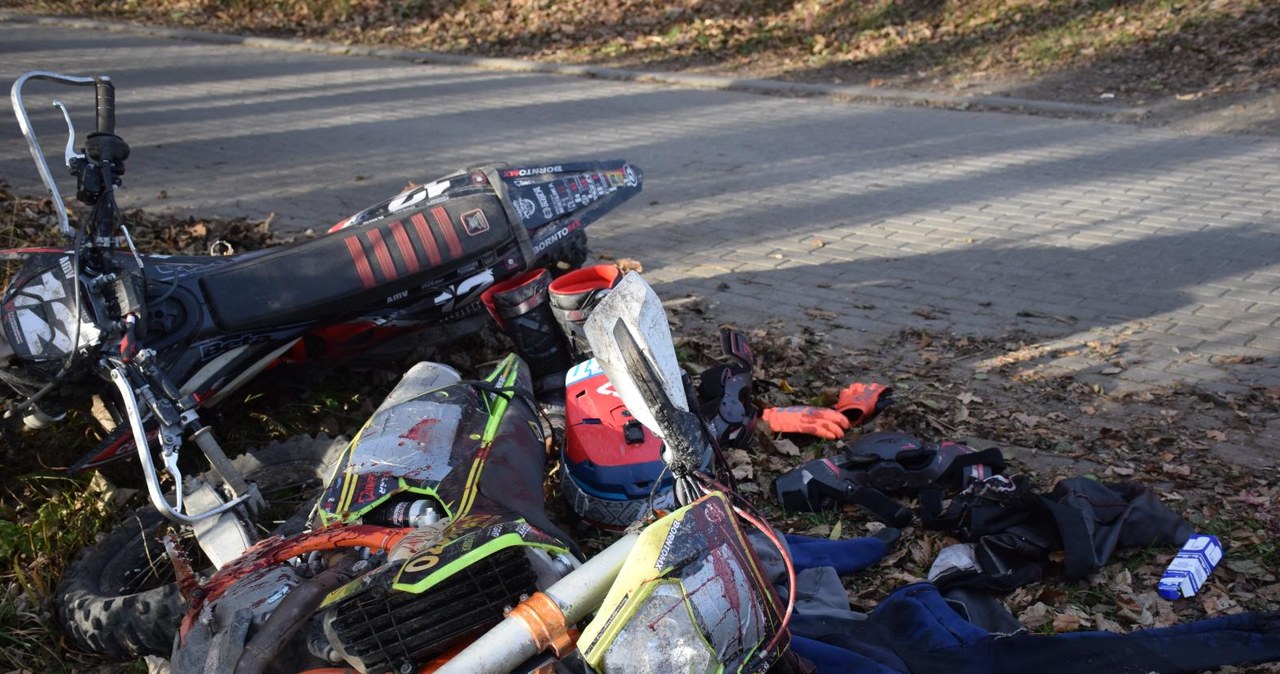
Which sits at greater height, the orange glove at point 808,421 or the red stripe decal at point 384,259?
the red stripe decal at point 384,259

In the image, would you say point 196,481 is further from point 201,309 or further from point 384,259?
point 384,259

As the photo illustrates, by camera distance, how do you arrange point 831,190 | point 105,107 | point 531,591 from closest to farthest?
point 531,591 < point 105,107 < point 831,190

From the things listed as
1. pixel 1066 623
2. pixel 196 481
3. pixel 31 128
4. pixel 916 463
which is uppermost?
pixel 31 128

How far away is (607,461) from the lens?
3.88m

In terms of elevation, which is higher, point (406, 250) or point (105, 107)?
point (105, 107)

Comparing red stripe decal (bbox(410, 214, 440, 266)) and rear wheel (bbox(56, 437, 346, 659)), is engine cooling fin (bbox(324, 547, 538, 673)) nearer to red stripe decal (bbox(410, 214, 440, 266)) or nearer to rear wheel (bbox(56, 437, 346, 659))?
rear wheel (bbox(56, 437, 346, 659))

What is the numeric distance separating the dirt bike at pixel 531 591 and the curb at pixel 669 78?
26.7 feet

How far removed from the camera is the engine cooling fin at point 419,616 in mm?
2270

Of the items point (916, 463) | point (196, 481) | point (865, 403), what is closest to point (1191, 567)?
point (916, 463)

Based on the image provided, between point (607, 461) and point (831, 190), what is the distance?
4.75 m

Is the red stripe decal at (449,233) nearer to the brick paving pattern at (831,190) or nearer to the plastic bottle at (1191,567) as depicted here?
the brick paving pattern at (831,190)

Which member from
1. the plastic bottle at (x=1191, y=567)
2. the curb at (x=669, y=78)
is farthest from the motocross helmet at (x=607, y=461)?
the curb at (x=669, y=78)

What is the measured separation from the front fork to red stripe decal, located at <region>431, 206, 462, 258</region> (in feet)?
4.37

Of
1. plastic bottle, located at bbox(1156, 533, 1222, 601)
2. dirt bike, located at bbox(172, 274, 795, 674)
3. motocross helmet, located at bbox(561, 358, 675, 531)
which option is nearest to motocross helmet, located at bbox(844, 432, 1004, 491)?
plastic bottle, located at bbox(1156, 533, 1222, 601)
